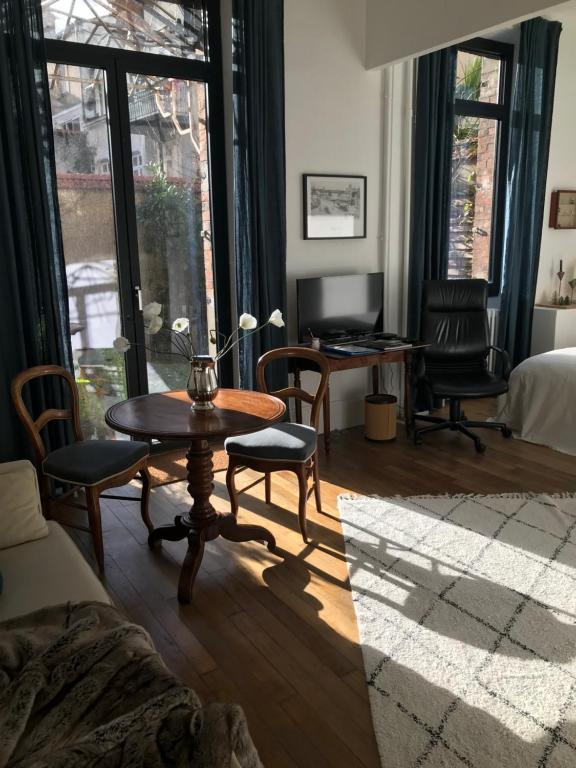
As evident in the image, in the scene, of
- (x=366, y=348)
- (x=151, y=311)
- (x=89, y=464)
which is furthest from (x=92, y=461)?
(x=366, y=348)

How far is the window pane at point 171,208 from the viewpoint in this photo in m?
3.94

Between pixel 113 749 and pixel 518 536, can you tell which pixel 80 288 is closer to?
pixel 518 536

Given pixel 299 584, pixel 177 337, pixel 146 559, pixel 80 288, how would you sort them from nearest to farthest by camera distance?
pixel 299 584, pixel 146 559, pixel 80 288, pixel 177 337

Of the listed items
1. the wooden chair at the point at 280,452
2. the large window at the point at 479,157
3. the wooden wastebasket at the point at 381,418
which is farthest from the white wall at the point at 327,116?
the wooden chair at the point at 280,452

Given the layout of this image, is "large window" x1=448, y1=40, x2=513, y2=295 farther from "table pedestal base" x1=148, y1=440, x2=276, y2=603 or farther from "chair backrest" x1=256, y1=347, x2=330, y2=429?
"table pedestal base" x1=148, y1=440, x2=276, y2=603

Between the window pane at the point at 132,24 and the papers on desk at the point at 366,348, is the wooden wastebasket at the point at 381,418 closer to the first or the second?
the papers on desk at the point at 366,348

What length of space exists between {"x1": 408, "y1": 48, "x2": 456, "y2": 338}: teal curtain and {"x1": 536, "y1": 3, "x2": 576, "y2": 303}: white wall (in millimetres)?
1314

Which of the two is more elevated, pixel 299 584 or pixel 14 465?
pixel 14 465

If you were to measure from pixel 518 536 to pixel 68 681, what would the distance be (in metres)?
2.33

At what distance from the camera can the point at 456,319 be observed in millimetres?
4660

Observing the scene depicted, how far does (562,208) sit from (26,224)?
4.57m

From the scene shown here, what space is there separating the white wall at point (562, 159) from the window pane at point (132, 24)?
3.05m

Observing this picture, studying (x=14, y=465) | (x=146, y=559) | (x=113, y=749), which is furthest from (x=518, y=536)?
(x=113, y=749)

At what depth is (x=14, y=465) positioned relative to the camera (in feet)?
7.52
